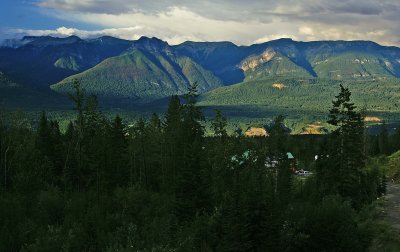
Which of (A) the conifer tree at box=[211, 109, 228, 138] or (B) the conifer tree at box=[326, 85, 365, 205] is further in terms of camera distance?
(A) the conifer tree at box=[211, 109, 228, 138]

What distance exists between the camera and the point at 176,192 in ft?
206

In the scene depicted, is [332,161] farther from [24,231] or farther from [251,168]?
[24,231]

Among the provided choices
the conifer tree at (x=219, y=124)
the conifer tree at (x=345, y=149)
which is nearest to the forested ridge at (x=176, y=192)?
the conifer tree at (x=345, y=149)

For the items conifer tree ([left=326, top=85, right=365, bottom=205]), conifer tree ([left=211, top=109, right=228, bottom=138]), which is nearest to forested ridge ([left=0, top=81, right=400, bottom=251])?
conifer tree ([left=326, top=85, right=365, bottom=205])

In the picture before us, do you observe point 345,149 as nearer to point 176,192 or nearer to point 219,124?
point 176,192

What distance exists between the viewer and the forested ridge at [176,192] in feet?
154

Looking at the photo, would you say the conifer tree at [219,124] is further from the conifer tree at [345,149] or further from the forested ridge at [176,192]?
the conifer tree at [345,149]

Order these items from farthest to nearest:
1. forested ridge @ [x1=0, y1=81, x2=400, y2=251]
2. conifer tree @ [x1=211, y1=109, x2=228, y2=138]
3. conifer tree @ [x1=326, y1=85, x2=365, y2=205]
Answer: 1. conifer tree @ [x1=211, y1=109, x2=228, y2=138]
2. conifer tree @ [x1=326, y1=85, x2=365, y2=205]
3. forested ridge @ [x1=0, y1=81, x2=400, y2=251]

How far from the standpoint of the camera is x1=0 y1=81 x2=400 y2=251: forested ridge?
46812mm

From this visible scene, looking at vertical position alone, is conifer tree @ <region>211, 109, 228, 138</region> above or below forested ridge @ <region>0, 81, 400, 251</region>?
above

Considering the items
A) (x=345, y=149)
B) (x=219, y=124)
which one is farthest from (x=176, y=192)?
(x=345, y=149)

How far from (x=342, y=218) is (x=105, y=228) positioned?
80.6 ft

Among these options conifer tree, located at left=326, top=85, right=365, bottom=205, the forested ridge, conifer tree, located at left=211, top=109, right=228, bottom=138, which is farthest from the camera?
conifer tree, located at left=211, top=109, right=228, bottom=138

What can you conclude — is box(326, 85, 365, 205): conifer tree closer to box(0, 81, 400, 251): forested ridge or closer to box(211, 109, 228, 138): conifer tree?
box(0, 81, 400, 251): forested ridge
